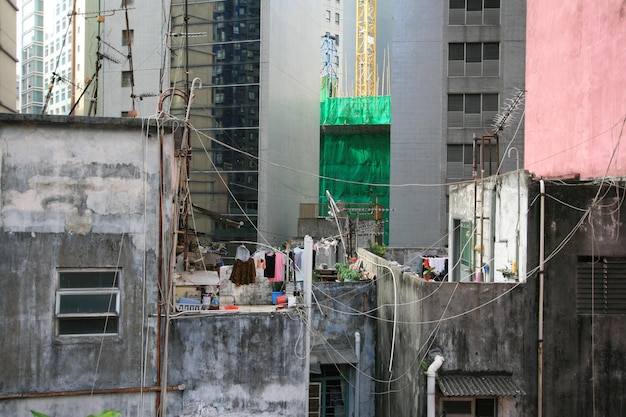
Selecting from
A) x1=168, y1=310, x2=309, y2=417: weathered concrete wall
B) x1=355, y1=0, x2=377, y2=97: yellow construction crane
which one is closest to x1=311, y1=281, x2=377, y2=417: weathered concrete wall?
x1=168, y1=310, x2=309, y2=417: weathered concrete wall

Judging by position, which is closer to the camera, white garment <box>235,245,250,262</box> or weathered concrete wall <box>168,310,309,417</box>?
weathered concrete wall <box>168,310,309,417</box>

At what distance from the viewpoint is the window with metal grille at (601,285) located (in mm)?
11883

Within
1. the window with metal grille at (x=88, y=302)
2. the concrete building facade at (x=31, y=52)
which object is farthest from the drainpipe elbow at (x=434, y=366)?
the concrete building facade at (x=31, y=52)

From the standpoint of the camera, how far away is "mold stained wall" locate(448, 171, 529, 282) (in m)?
12.1

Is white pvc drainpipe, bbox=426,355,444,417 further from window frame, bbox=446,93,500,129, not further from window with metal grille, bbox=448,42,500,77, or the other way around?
window with metal grille, bbox=448,42,500,77

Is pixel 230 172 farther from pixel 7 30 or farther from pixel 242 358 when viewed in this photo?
pixel 242 358

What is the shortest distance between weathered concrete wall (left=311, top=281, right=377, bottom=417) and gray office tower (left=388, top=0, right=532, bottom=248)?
48.5 ft

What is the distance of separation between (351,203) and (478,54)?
39.0ft

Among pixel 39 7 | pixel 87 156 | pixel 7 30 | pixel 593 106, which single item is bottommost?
pixel 87 156

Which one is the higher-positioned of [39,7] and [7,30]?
A: [39,7]

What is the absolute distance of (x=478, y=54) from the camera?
31641mm

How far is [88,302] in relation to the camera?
934 centimetres

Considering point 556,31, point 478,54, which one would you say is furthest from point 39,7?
point 556,31

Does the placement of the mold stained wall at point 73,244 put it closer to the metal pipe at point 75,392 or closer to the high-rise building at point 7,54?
the metal pipe at point 75,392
